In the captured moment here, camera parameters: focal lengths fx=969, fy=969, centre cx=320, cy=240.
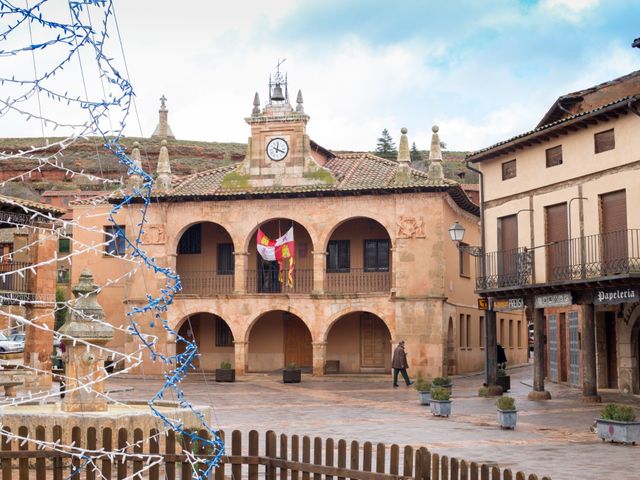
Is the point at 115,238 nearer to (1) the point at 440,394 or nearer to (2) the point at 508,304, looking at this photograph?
(1) the point at 440,394

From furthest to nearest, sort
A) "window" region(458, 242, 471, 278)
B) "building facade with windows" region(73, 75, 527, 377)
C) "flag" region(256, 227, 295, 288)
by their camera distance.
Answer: "window" region(458, 242, 471, 278)
"flag" region(256, 227, 295, 288)
"building facade with windows" region(73, 75, 527, 377)

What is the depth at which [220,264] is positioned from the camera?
4106 cm

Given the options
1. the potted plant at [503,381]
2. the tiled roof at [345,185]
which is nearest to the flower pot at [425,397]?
the potted plant at [503,381]

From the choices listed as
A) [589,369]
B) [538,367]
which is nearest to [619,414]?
[589,369]

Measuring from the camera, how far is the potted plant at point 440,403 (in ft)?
68.8

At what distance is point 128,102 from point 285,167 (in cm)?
3222

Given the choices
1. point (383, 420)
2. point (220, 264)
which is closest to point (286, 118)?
point (220, 264)

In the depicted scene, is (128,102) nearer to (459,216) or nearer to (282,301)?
(282,301)

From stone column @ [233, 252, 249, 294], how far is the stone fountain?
2250 centimetres

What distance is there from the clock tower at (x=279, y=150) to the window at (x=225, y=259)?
12.4 feet

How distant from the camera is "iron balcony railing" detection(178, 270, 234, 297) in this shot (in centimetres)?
4022

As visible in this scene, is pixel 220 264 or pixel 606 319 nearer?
pixel 606 319

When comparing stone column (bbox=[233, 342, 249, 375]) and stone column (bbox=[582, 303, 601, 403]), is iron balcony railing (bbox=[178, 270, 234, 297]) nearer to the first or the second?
stone column (bbox=[233, 342, 249, 375])

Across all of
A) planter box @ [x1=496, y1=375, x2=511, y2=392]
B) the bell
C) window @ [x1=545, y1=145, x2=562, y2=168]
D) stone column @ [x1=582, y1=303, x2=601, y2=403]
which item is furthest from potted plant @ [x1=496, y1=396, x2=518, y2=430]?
the bell
